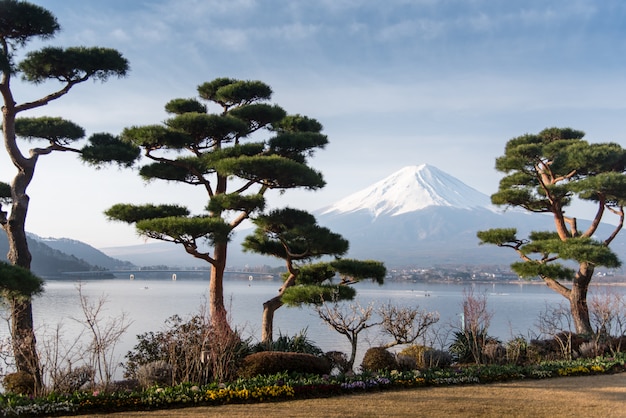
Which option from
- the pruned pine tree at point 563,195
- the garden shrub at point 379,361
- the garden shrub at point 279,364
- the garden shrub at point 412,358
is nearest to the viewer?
the garden shrub at point 279,364

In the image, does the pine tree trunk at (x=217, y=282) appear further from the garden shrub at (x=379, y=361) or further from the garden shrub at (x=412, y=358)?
the garden shrub at (x=412, y=358)

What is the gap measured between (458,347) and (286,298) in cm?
328

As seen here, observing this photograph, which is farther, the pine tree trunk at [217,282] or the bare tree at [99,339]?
the pine tree trunk at [217,282]

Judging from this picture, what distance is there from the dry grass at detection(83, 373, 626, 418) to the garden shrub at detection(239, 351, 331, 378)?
3.25ft

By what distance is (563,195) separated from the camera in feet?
39.8

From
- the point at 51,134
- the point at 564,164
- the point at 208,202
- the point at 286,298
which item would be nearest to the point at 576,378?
the point at 286,298

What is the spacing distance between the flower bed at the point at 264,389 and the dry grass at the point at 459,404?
0.21 m

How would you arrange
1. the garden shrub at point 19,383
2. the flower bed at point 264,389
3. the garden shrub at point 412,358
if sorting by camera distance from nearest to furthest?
the flower bed at point 264,389, the garden shrub at point 19,383, the garden shrub at point 412,358

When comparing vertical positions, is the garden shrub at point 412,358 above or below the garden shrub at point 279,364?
below

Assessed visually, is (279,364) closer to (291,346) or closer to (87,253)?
(291,346)

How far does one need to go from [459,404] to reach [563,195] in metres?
7.28

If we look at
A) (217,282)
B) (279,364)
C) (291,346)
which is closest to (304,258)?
(217,282)

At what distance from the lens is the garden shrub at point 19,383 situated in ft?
22.2

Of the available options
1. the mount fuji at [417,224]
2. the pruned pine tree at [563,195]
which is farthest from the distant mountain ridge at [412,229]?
the pruned pine tree at [563,195]
